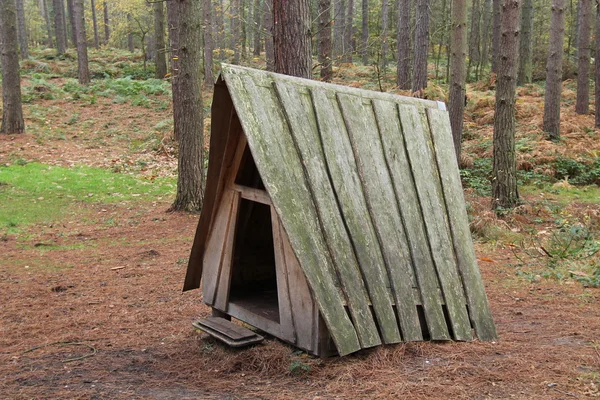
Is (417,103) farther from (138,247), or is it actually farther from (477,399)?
(138,247)

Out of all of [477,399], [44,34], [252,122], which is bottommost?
[477,399]

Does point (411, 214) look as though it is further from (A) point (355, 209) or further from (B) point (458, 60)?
(B) point (458, 60)

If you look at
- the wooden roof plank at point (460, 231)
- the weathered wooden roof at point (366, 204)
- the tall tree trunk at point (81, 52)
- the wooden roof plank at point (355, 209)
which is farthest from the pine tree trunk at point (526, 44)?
the wooden roof plank at point (355, 209)

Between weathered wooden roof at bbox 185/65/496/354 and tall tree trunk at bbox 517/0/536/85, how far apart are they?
880 inches

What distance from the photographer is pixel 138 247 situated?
9734 mm

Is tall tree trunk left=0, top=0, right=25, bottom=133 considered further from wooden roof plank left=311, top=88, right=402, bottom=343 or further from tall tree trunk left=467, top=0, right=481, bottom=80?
tall tree trunk left=467, top=0, right=481, bottom=80

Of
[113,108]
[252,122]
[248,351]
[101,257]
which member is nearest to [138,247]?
[101,257]

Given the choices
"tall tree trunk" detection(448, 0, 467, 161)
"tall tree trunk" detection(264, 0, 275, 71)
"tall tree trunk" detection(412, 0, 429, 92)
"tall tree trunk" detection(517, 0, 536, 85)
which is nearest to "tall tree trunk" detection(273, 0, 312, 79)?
"tall tree trunk" detection(264, 0, 275, 71)

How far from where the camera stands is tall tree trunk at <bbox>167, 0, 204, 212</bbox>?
11.1m

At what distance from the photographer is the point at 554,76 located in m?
17.3

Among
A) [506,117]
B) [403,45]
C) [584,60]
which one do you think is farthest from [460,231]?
[403,45]

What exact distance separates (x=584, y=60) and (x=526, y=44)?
6.51 meters

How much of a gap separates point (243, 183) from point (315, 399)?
2.52 m

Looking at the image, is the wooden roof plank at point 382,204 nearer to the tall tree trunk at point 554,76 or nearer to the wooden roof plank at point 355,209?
the wooden roof plank at point 355,209
